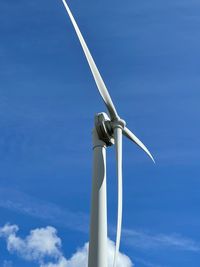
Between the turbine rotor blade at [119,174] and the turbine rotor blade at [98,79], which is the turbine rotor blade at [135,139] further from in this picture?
the turbine rotor blade at [98,79]

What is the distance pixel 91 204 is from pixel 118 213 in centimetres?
135

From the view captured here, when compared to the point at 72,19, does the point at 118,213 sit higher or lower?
lower

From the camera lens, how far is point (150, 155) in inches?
1057

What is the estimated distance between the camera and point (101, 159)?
21297mm

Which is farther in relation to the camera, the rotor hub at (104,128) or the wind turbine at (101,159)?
the rotor hub at (104,128)

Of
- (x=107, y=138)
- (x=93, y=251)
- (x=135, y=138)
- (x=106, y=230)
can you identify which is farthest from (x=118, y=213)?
(x=135, y=138)

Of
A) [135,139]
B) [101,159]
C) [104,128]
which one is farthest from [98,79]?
[101,159]

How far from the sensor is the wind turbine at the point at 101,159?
60.2 feet

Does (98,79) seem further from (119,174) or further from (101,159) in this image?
(119,174)

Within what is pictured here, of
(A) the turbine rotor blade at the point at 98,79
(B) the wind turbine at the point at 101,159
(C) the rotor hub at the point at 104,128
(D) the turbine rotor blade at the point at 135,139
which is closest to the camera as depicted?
(B) the wind turbine at the point at 101,159

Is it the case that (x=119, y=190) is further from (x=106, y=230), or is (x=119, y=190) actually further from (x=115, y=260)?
(x=115, y=260)

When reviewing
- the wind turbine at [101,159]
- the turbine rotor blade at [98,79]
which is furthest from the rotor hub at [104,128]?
the turbine rotor blade at [98,79]

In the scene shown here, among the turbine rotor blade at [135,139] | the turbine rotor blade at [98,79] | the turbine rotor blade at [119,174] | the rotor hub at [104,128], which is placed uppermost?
the turbine rotor blade at [98,79]

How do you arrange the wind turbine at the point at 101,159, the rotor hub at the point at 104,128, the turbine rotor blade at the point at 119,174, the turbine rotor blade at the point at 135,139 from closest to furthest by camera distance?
the wind turbine at the point at 101,159 < the turbine rotor blade at the point at 119,174 < the rotor hub at the point at 104,128 < the turbine rotor blade at the point at 135,139
